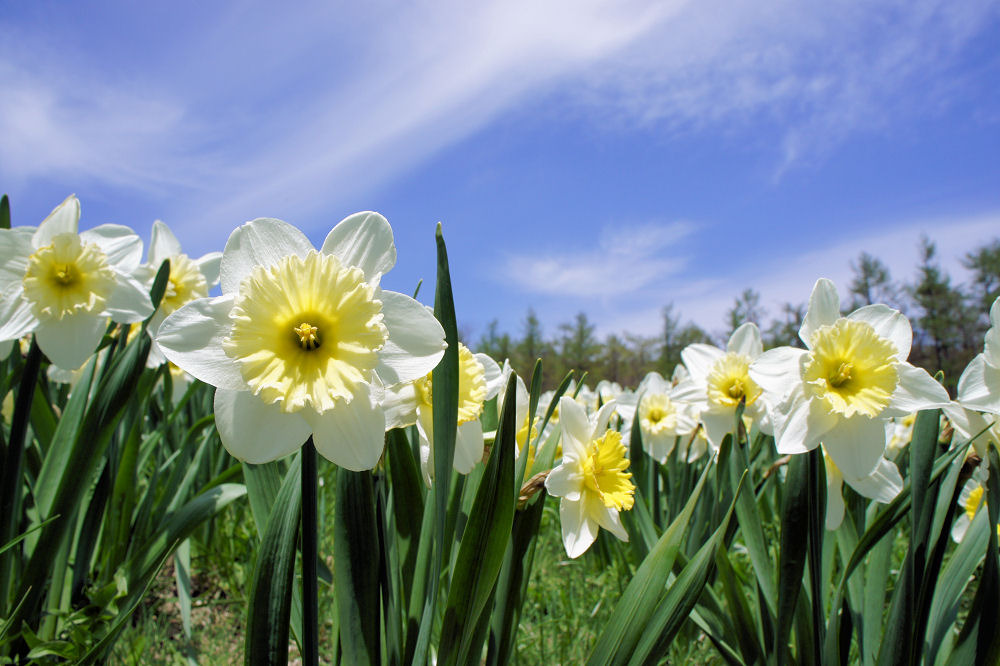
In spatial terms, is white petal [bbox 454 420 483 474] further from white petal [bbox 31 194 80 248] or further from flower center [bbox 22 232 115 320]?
white petal [bbox 31 194 80 248]

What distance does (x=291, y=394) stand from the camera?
865 mm

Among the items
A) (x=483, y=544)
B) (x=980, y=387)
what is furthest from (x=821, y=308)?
(x=483, y=544)

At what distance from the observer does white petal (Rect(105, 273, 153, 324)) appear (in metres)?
1.68

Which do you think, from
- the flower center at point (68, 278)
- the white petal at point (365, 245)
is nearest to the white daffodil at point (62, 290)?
the flower center at point (68, 278)

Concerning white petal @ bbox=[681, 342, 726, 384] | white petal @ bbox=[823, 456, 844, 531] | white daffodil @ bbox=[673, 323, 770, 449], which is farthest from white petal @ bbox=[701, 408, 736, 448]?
white petal @ bbox=[823, 456, 844, 531]

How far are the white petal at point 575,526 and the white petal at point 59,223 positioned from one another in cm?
165

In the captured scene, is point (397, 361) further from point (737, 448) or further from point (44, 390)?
point (44, 390)

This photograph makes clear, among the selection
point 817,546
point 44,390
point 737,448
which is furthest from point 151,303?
point 817,546

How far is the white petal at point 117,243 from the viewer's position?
183cm

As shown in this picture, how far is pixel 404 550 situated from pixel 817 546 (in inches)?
36.6

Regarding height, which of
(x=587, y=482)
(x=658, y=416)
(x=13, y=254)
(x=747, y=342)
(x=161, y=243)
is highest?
(x=161, y=243)

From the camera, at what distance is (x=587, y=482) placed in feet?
4.48

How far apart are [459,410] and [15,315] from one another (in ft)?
4.69

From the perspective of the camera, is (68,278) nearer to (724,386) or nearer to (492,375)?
(492,375)
